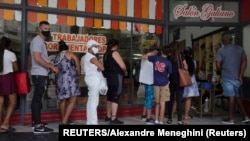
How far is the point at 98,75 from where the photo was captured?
6.56m

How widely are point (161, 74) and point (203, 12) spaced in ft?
9.22

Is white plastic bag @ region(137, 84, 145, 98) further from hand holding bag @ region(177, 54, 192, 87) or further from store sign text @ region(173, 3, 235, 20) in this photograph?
store sign text @ region(173, 3, 235, 20)

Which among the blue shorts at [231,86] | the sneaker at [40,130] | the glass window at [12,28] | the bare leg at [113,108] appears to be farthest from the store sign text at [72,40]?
the blue shorts at [231,86]

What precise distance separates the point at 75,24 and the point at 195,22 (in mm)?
3049

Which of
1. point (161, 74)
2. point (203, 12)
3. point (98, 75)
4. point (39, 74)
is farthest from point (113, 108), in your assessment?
point (203, 12)

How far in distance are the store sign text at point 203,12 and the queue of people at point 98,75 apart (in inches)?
55.9

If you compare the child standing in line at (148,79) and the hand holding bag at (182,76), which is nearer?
the hand holding bag at (182,76)

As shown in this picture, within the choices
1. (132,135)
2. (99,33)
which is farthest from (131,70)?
(132,135)

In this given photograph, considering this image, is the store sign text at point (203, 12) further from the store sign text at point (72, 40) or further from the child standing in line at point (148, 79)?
the store sign text at point (72, 40)

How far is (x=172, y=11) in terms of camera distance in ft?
29.6

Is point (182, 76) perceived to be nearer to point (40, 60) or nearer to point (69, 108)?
point (69, 108)

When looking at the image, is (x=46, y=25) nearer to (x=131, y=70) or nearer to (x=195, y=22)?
(x=131, y=70)

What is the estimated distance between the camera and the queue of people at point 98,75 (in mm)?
6332

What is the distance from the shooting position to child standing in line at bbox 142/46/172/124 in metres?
7.03
